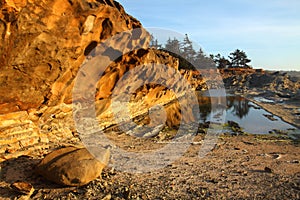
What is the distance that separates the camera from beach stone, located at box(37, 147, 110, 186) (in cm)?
689

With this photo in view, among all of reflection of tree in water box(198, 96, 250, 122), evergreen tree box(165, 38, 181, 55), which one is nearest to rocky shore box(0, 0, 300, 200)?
reflection of tree in water box(198, 96, 250, 122)

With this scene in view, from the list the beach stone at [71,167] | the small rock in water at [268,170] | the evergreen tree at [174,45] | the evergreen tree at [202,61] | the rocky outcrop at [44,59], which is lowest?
the small rock in water at [268,170]

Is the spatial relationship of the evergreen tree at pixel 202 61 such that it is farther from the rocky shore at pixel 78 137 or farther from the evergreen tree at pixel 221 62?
the rocky shore at pixel 78 137

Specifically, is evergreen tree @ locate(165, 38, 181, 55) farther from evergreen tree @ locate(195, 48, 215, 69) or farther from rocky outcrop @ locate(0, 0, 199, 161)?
rocky outcrop @ locate(0, 0, 199, 161)

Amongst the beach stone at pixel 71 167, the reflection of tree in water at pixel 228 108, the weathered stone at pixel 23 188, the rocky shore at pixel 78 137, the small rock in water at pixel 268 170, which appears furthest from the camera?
the reflection of tree in water at pixel 228 108

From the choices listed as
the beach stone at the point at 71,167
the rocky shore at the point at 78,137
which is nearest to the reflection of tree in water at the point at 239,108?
the rocky shore at the point at 78,137

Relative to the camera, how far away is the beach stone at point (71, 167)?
6891 millimetres

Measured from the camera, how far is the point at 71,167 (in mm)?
6891

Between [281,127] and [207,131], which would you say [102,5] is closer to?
[207,131]

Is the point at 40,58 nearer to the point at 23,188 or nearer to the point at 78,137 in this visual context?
the point at 23,188

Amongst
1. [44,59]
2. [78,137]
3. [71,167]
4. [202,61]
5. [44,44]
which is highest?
[202,61]

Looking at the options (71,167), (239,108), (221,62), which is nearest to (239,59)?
(221,62)

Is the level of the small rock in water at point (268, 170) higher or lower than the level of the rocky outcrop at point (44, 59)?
lower

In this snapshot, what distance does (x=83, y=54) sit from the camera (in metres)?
11.8
